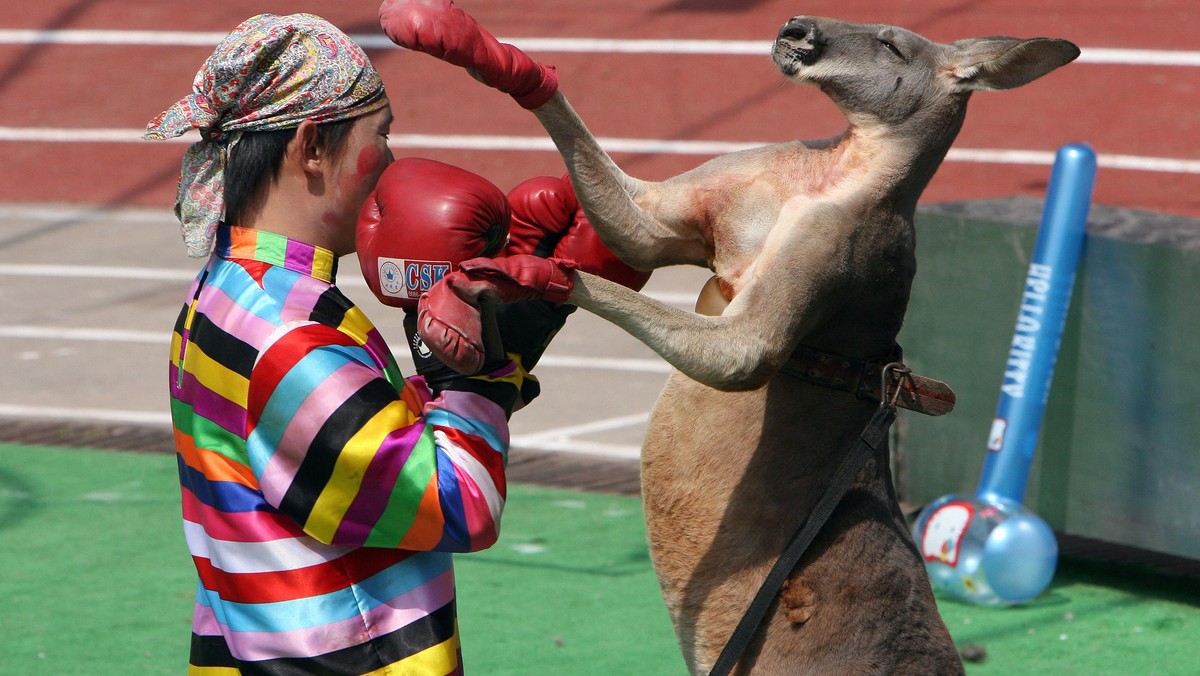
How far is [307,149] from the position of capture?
2371 mm

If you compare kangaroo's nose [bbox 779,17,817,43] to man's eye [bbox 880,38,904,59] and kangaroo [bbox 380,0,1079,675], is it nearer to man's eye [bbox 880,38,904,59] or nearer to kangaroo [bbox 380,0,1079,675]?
kangaroo [bbox 380,0,1079,675]

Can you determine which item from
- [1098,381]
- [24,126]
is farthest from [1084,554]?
[24,126]

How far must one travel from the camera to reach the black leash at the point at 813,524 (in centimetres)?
285

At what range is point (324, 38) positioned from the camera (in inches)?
93.4

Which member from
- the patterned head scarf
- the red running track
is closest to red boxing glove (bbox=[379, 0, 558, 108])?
the patterned head scarf

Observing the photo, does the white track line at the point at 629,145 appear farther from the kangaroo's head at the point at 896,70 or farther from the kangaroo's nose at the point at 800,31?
the kangaroo's nose at the point at 800,31

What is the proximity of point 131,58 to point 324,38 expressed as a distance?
1531 cm

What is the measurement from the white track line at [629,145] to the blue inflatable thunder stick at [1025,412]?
24.7ft

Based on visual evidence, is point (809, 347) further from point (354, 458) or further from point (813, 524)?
point (354, 458)

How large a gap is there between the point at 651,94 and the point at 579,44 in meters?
1.13

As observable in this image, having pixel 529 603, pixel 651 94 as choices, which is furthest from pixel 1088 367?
pixel 651 94

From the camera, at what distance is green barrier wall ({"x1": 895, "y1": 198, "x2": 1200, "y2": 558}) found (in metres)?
5.43

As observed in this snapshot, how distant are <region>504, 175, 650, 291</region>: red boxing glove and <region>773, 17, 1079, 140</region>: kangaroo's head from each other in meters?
0.53

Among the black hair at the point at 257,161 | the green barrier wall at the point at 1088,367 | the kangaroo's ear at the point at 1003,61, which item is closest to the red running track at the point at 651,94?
the green barrier wall at the point at 1088,367
